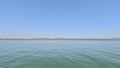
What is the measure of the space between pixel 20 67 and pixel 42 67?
6.41 ft

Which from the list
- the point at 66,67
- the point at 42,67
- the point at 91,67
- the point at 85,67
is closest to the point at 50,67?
the point at 42,67

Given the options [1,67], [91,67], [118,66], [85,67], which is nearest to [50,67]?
[85,67]

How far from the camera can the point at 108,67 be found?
7.75 m

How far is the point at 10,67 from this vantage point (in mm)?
7379

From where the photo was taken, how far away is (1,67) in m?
7.36

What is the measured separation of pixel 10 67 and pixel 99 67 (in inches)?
311

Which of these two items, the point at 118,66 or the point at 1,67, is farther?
the point at 118,66

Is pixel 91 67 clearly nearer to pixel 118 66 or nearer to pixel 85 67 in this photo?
pixel 85 67

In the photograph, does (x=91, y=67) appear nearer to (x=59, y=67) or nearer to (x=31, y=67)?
(x=59, y=67)

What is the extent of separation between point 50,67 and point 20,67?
8.77ft

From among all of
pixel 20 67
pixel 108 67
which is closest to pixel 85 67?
pixel 108 67

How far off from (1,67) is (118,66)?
1059cm

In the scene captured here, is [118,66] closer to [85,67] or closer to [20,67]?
[85,67]

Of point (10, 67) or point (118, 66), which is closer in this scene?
point (10, 67)
